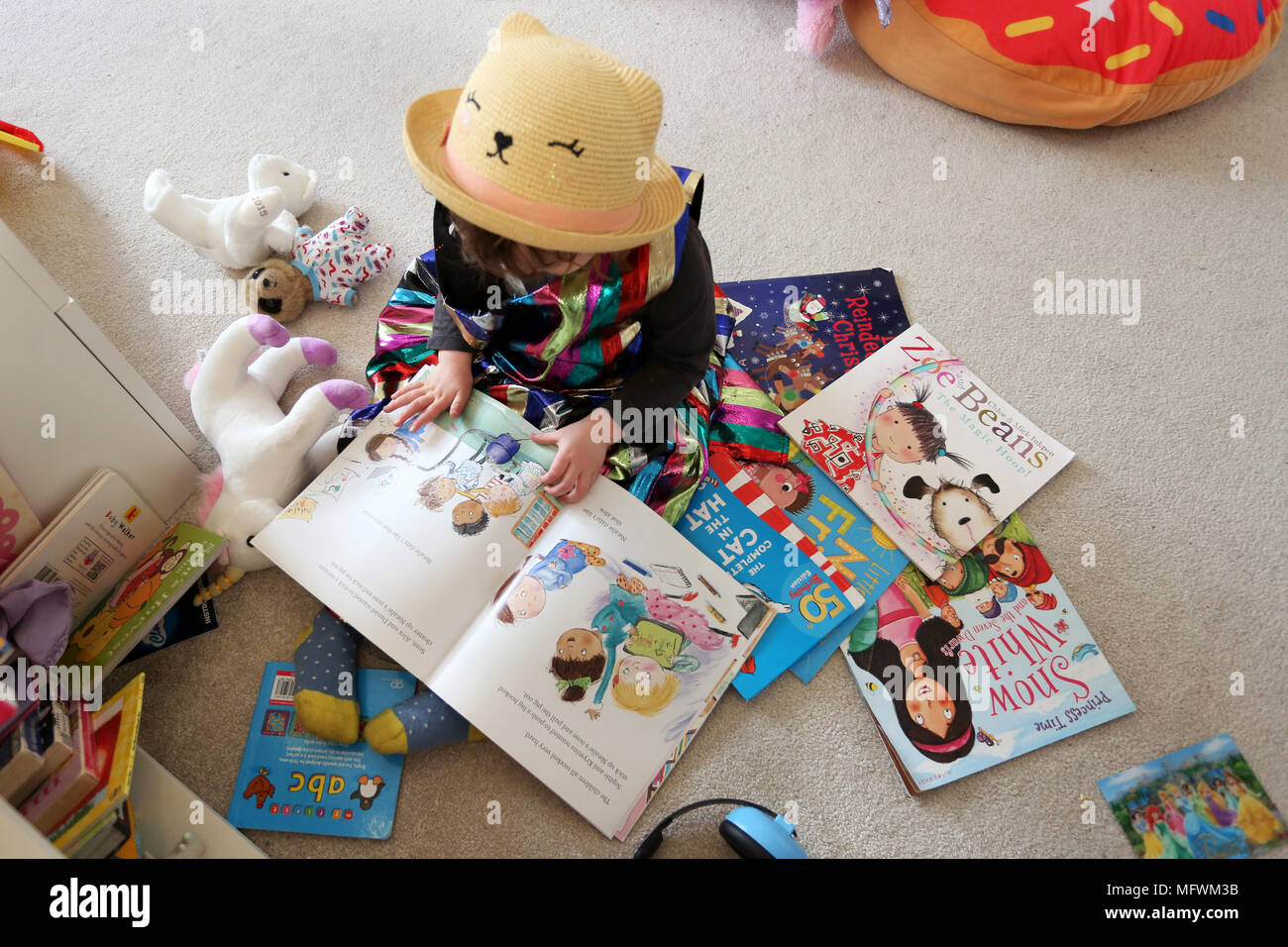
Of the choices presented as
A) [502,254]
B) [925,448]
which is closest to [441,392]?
[502,254]

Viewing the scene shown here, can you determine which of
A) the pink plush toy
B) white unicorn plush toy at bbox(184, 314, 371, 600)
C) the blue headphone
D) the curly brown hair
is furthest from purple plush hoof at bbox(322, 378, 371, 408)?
the pink plush toy

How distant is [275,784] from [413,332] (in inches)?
18.8

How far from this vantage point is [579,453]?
793 millimetres

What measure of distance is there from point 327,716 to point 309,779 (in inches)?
2.4

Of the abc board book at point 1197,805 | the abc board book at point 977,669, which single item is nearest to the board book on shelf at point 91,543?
the abc board book at point 977,669

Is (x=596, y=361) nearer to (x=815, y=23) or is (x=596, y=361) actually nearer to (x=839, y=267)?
(x=839, y=267)

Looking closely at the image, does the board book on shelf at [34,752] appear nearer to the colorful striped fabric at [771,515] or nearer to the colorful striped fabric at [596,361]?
the colorful striped fabric at [596,361]

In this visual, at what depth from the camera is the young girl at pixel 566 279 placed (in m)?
0.53

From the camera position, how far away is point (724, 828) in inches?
29.6

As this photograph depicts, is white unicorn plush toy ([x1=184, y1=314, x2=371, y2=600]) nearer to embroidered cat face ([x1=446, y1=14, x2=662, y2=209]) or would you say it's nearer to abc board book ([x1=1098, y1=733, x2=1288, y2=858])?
embroidered cat face ([x1=446, y1=14, x2=662, y2=209])

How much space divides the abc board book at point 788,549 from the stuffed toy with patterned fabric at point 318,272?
0.51 metres

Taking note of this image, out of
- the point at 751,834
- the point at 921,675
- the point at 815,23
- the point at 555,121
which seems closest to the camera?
the point at 555,121
